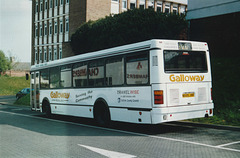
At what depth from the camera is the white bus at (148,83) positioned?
9.38m

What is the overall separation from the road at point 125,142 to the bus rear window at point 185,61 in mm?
2014

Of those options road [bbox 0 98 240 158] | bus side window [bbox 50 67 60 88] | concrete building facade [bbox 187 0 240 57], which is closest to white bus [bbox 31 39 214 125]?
road [bbox 0 98 240 158]

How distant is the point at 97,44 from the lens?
2717cm

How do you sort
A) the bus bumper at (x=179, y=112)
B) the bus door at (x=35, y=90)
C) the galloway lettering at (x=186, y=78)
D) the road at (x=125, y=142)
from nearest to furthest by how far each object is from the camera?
1. the road at (x=125, y=142)
2. the bus bumper at (x=179, y=112)
3. the galloway lettering at (x=186, y=78)
4. the bus door at (x=35, y=90)

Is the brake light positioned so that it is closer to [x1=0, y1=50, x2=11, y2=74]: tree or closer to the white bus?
the white bus

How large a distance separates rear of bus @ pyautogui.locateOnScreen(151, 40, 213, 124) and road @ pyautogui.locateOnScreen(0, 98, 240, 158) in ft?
2.38

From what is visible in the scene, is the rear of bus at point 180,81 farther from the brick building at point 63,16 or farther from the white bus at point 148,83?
the brick building at point 63,16

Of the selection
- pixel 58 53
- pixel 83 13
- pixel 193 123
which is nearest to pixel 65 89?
pixel 193 123

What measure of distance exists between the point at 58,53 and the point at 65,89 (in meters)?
31.4

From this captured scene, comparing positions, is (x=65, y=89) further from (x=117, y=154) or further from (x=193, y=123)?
(x=117, y=154)

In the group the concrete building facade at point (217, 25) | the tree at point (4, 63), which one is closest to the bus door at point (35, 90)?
the concrete building facade at point (217, 25)

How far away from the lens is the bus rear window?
958cm

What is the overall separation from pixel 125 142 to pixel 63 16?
36.6 m

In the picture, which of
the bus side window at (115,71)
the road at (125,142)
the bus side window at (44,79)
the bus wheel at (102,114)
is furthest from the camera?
the bus side window at (44,79)
